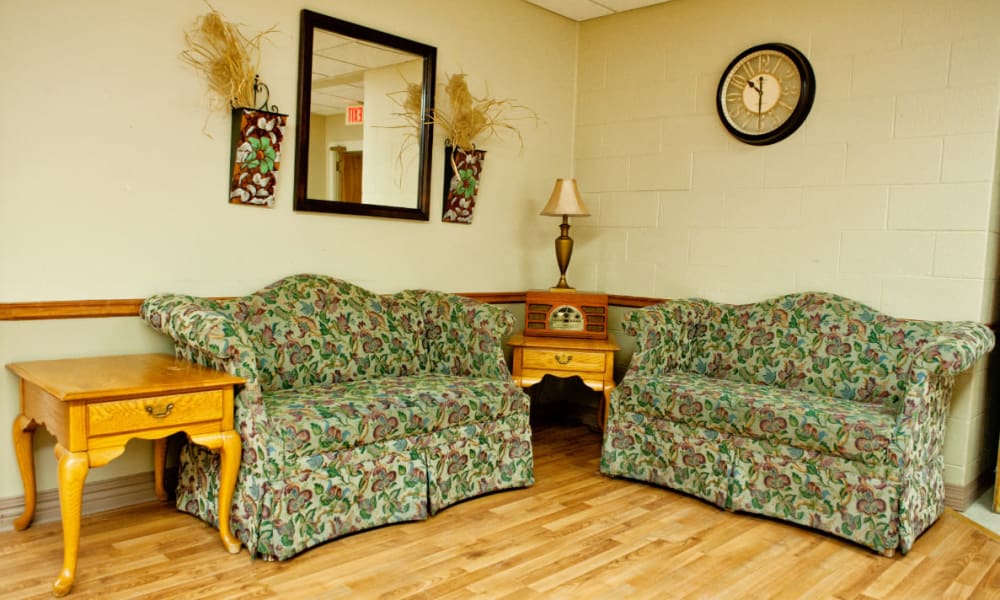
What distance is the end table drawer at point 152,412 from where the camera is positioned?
2.25m

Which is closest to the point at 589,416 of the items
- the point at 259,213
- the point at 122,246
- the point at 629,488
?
the point at 629,488

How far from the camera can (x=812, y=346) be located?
352 centimetres

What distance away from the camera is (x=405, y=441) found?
2934 millimetres

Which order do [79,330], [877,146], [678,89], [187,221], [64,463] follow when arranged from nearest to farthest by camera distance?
[64,463] < [79,330] < [187,221] < [877,146] < [678,89]

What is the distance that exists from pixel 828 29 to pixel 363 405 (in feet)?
9.43

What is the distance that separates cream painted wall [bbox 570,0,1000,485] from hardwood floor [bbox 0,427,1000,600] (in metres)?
0.95

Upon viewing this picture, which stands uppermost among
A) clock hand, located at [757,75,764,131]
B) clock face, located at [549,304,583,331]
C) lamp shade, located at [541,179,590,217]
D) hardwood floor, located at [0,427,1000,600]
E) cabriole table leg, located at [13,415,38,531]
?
clock hand, located at [757,75,764,131]

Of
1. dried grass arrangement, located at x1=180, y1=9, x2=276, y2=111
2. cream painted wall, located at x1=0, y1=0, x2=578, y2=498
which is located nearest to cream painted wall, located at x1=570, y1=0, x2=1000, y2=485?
cream painted wall, located at x1=0, y1=0, x2=578, y2=498

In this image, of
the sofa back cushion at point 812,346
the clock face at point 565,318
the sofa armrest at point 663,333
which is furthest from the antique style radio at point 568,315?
the sofa back cushion at point 812,346

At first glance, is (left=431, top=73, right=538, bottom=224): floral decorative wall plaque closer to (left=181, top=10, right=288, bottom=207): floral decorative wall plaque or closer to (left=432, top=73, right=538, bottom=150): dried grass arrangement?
(left=432, top=73, right=538, bottom=150): dried grass arrangement

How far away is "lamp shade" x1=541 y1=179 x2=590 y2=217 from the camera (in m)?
4.19

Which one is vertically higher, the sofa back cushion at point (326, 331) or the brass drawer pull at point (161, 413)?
the sofa back cushion at point (326, 331)

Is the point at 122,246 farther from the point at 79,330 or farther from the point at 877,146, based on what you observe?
the point at 877,146

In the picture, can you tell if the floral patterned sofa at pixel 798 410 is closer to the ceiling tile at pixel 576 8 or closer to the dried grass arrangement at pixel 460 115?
the dried grass arrangement at pixel 460 115
